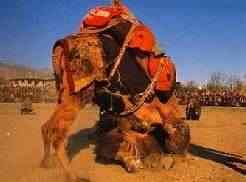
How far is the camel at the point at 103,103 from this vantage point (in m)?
7.54

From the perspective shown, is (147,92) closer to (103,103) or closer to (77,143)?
(103,103)

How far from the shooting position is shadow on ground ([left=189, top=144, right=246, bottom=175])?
29.2ft

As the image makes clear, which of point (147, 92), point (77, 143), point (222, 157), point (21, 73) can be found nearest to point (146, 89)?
point (147, 92)

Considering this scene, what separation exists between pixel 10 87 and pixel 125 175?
5984 centimetres

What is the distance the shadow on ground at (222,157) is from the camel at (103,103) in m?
0.92

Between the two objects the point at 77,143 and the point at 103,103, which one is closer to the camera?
the point at 103,103

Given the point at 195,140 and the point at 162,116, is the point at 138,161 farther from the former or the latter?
the point at 195,140

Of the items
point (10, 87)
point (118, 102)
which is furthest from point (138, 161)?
point (10, 87)

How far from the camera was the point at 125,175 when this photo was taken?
782cm

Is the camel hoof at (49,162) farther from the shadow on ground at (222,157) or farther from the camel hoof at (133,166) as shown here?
the shadow on ground at (222,157)

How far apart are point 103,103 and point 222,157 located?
3.10 meters

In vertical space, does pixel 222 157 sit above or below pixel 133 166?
below

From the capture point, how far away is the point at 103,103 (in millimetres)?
8922

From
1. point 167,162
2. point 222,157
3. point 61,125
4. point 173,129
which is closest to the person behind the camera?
point 61,125
